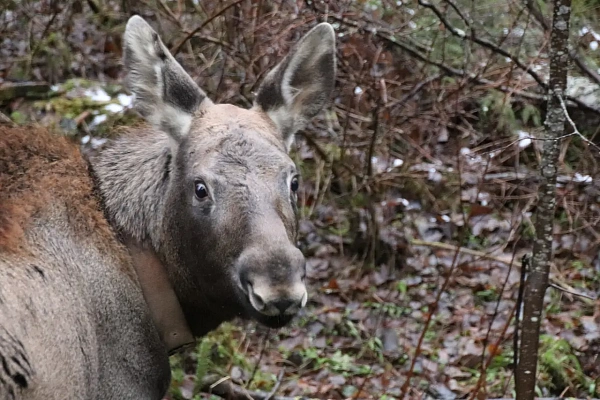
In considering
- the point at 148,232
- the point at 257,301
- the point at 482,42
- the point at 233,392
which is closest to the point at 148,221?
the point at 148,232

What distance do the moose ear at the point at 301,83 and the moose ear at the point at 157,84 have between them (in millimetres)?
530

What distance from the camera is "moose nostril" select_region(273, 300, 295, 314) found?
432cm

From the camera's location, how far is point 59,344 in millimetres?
4473

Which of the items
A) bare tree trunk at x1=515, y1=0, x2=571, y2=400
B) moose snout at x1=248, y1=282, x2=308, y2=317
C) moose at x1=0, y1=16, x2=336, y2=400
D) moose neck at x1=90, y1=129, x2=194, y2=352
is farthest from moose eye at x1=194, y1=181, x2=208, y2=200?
bare tree trunk at x1=515, y1=0, x2=571, y2=400

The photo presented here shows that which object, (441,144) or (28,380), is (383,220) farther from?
(28,380)

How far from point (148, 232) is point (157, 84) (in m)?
0.99

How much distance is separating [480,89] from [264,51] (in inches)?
93.8

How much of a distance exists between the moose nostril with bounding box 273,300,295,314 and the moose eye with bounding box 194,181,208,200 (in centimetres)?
96

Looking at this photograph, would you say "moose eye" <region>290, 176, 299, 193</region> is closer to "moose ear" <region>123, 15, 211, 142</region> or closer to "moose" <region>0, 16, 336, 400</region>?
"moose" <region>0, 16, 336, 400</region>

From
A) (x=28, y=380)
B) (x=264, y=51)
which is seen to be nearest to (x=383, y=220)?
(x=264, y=51)

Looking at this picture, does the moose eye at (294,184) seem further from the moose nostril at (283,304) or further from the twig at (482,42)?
the twig at (482,42)

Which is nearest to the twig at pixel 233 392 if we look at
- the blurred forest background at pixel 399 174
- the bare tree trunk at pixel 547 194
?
the blurred forest background at pixel 399 174

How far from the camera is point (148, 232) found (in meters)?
5.35

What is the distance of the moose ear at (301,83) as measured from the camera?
5.74 metres
